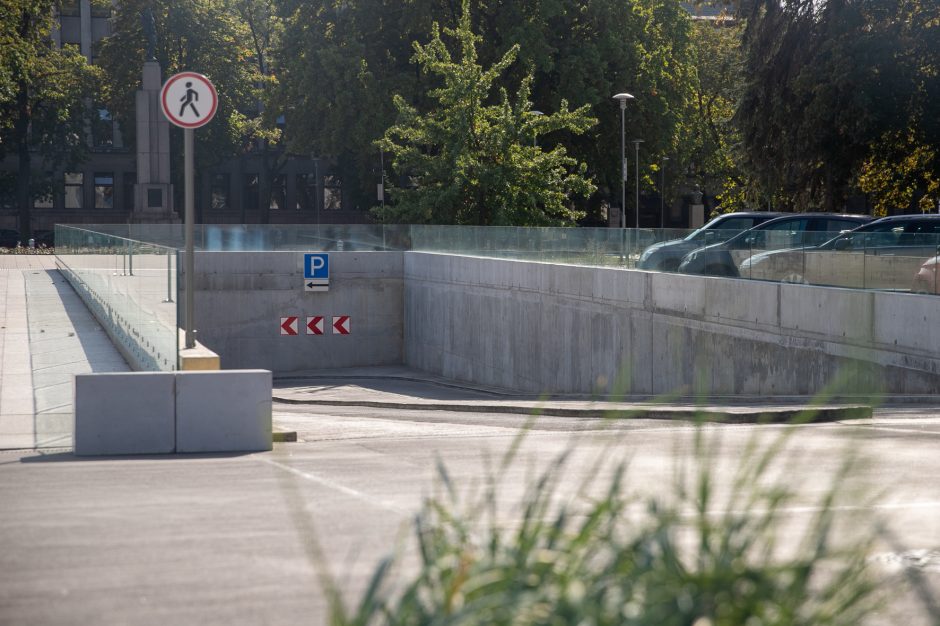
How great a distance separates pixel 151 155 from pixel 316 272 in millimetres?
12455

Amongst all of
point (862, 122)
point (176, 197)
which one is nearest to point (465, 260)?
point (862, 122)

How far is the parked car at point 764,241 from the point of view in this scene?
20750 millimetres

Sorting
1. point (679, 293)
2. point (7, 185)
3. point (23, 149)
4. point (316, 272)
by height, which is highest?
point (23, 149)

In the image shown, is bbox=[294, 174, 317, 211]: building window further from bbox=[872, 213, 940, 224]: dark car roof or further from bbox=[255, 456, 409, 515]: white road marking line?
bbox=[255, 456, 409, 515]: white road marking line

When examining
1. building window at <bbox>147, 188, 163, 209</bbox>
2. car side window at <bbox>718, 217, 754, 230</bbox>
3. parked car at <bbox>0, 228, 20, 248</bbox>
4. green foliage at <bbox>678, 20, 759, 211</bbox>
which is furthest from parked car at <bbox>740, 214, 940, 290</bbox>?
parked car at <bbox>0, 228, 20, 248</bbox>

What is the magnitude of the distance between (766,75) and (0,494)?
3430cm

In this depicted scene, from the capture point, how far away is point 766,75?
1594 inches

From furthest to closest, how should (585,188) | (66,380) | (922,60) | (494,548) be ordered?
(585,188) < (922,60) < (66,380) < (494,548)

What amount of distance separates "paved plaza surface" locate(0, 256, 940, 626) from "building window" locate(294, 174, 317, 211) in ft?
→ 232

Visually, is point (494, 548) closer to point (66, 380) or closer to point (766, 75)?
point (66, 380)

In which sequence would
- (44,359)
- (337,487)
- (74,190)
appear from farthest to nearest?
(74,190), (44,359), (337,487)

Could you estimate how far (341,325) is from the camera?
130ft

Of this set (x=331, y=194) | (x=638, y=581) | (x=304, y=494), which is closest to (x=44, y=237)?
(x=331, y=194)

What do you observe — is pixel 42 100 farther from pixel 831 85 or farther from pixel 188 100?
pixel 188 100
